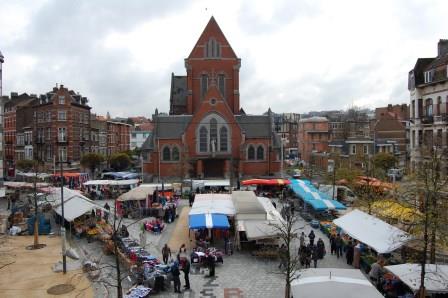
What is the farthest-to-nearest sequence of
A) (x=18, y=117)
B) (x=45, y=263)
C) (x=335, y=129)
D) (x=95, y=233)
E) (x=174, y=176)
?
(x=335, y=129)
(x=18, y=117)
(x=174, y=176)
(x=95, y=233)
(x=45, y=263)

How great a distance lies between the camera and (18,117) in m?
69.1

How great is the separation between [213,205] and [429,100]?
19.3 metres

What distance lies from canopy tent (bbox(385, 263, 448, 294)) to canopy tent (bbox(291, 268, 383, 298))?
1.76 m

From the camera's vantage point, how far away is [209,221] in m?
23.4

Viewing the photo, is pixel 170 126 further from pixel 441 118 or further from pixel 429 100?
pixel 441 118

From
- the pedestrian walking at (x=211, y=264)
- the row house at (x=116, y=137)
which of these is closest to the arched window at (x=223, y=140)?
the row house at (x=116, y=137)

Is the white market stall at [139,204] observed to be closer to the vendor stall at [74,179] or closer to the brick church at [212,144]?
the vendor stall at [74,179]

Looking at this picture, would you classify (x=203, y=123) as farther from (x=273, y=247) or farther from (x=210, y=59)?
(x=273, y=247)

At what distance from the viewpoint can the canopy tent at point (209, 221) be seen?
2272 cm

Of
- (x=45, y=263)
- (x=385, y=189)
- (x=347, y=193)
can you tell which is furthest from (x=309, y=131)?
(x=45, y=263)

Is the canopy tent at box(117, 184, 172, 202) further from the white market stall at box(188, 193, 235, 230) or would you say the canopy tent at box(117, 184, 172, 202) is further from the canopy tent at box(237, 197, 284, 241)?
the canopy tent at box(237, 197, 284, 241)

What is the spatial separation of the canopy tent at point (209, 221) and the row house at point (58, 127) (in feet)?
136

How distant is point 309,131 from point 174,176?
141ft

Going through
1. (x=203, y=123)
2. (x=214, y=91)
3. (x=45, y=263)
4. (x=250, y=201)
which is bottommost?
(x=45, y=263)
